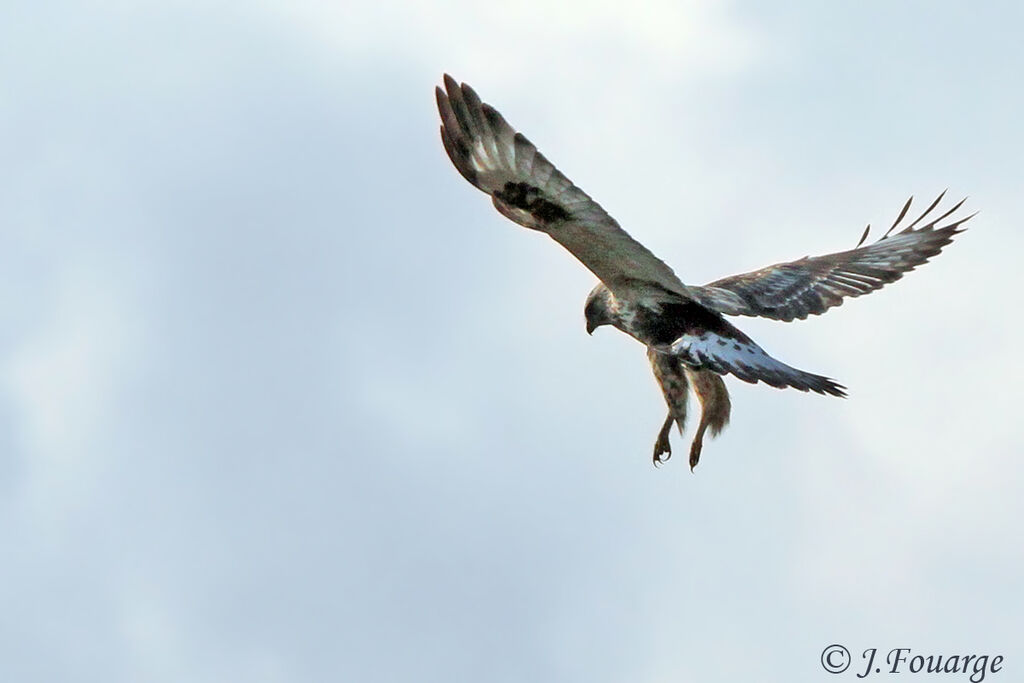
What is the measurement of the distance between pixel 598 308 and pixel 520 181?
1.47m

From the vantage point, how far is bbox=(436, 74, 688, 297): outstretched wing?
11453 millimetres

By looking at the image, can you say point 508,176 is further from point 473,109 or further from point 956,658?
point 956,658

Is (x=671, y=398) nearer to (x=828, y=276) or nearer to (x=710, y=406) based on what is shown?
(x=710, y=406)

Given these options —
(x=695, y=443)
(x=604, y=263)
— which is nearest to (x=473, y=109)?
(x=604, y=263)

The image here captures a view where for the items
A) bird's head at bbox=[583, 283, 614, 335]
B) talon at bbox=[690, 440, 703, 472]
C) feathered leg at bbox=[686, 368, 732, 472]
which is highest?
bird's head at bbox=[583, 283, 614, 335]

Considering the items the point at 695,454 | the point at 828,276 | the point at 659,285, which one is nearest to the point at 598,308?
the point at 659,285

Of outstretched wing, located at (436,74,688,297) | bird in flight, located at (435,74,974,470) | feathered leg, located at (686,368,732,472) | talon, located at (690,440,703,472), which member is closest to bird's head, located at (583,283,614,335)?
bird in flight, located at (435,74,974,470)

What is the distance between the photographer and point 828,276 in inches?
576

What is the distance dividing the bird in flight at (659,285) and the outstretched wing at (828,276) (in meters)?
0.01

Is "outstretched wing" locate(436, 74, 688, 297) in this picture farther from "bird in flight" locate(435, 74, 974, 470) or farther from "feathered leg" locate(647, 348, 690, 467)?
"feathered leg" locate(647, 348, 690, 467)

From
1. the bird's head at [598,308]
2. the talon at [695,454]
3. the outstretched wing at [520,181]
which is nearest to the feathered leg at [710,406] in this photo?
the talon at [695,454]

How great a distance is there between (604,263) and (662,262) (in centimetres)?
37

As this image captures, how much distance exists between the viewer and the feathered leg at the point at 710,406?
533 inches

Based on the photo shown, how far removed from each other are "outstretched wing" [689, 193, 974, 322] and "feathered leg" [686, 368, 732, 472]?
555mm
